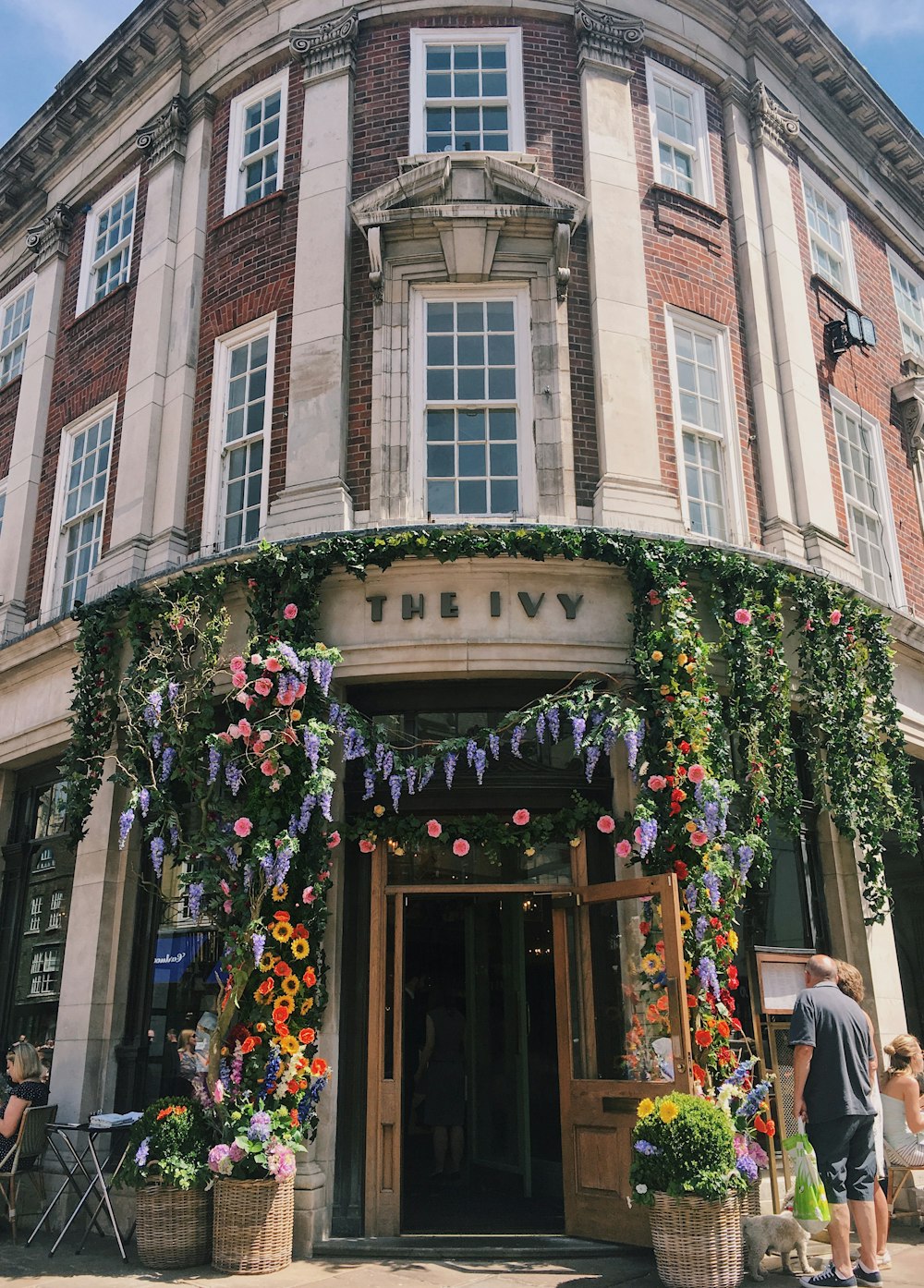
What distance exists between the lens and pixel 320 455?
11.2m

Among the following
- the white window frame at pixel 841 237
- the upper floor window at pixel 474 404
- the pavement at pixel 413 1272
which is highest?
the white window frame at pixel 841 237

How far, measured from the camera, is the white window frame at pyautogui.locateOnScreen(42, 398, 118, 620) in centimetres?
1411

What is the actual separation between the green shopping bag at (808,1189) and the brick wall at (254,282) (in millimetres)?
7877

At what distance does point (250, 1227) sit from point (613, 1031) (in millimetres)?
3378

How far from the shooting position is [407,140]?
41.5 ft

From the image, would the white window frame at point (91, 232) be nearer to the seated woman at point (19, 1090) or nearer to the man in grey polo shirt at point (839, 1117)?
the seated woman at point (19, 1090)

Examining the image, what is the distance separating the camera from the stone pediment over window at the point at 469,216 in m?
11.7

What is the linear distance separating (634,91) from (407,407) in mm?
5155

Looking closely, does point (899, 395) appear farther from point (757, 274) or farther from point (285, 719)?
point (285, 719)

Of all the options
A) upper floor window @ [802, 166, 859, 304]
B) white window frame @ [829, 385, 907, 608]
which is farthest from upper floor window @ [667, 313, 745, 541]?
upper floor window @ [802, 166, 859, 304]

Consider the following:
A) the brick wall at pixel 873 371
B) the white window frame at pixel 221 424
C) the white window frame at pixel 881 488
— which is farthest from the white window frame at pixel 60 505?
the white window frame at pixel 881 488

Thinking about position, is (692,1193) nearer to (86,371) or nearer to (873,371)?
(873,371)

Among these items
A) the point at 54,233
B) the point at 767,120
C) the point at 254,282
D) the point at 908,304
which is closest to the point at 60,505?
the point at 254,282

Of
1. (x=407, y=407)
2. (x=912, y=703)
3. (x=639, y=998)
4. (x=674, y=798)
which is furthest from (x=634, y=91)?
(x=639, y=998)
